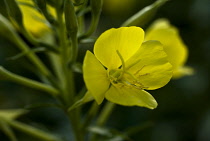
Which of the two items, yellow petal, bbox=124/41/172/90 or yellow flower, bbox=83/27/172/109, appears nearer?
yellow flower, bbox=83/27/172/109

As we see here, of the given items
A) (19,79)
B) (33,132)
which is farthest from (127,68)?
(33,132)

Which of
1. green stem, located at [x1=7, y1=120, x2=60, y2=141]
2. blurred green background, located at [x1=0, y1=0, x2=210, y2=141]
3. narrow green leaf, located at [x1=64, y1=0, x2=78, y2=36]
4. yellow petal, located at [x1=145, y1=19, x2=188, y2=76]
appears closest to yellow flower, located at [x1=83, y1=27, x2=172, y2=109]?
narrow green leaf, located at [x1=64, y1=0, x2=78, y2=36]

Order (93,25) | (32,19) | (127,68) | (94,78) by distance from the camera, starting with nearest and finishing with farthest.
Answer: (94,78), (127,68), (93,25), (32,19)

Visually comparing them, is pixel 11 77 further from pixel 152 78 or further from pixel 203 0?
pixel 203 0

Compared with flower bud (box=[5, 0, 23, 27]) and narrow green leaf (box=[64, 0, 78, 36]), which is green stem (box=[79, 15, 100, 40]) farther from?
flower bud (box=[5, 0, 23, 27])

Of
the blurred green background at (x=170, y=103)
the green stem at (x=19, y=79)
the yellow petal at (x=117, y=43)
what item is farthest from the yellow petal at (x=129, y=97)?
the blurred green background at (x=170, y=103)

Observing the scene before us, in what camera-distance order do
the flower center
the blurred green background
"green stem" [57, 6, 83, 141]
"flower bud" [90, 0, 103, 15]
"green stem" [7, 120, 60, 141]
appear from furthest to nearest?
the blurred green background
"green stem" [7, 120, 60, 141]
"green stem" [57, 6, 83, 141]
"flower bud" [90, 0, 103, 15]
the flower center

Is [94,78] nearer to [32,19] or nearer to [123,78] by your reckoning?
[123,78]
